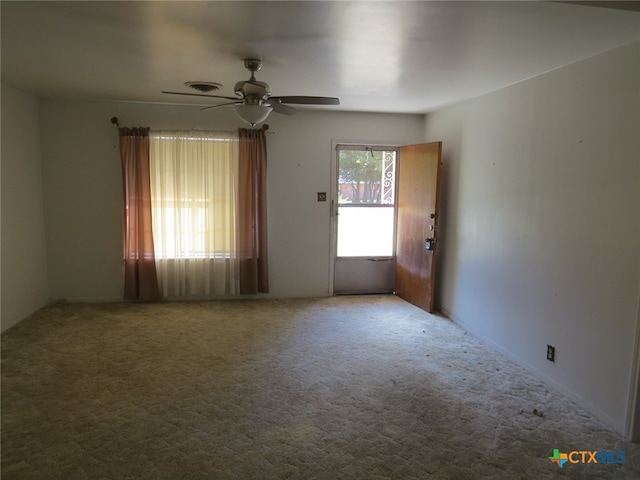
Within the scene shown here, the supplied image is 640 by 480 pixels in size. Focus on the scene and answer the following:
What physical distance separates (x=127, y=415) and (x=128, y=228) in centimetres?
273

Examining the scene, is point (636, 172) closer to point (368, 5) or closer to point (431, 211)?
point (368, 5)

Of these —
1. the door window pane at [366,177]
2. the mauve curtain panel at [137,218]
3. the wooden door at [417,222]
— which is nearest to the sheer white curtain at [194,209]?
the mauve curtain panel at [137,218]

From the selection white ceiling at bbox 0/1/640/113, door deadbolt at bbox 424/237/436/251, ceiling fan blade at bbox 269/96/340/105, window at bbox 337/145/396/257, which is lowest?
door deadbolt at bbox 424/237/436/251

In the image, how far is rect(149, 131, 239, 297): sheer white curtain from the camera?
4855mm

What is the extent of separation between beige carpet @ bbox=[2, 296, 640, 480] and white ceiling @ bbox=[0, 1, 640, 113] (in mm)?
2360

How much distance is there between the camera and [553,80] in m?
3.10

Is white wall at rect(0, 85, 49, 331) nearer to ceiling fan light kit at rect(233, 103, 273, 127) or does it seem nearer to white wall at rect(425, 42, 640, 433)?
ceiling fan light kit at rect(233, 103, 273, 127)

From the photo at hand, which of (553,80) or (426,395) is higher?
(553,80)

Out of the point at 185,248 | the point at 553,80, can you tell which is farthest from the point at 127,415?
the point at 553,80

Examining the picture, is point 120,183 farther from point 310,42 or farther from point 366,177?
point 310,42

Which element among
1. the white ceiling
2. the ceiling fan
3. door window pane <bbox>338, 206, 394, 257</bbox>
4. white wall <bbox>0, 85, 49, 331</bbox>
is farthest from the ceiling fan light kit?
white wall <bbox>0, 85, 49, 331</bbox>

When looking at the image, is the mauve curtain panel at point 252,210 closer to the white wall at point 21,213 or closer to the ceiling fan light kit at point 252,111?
the ceiling fan light kit at point 252,111

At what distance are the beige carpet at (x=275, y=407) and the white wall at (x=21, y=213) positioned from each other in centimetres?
32

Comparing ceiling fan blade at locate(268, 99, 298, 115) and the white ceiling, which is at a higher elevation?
the white ceiling
